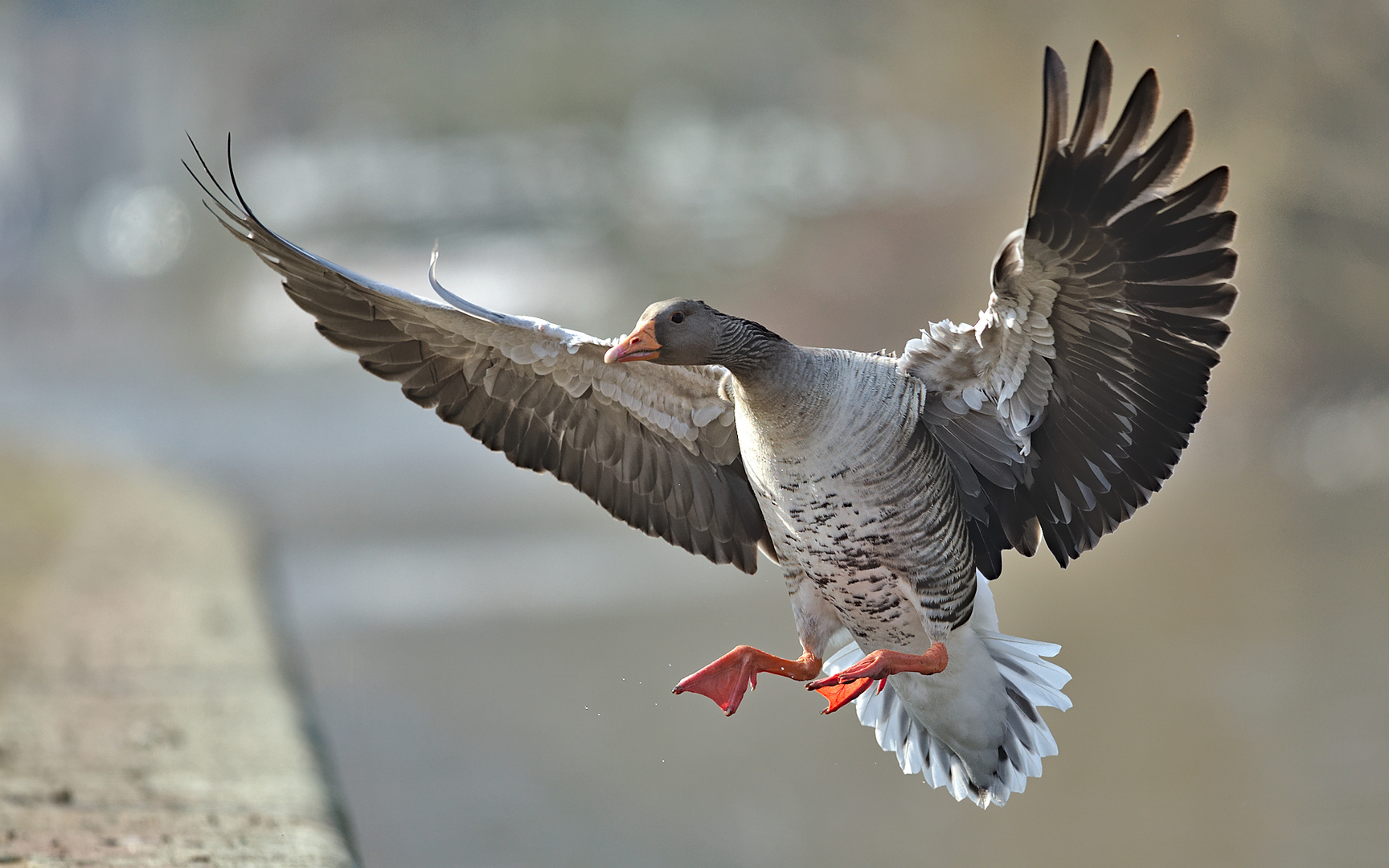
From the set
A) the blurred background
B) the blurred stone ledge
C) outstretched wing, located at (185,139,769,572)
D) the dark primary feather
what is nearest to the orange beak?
outstretched wing, located at (185,139,769,572)

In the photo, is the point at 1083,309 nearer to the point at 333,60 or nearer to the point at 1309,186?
the point at 1309,186

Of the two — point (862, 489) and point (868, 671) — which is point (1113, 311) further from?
point (868, 671)

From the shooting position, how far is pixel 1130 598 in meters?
9.13

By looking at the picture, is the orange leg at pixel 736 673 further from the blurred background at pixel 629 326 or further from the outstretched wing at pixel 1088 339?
the blurred background at pixel 629 326

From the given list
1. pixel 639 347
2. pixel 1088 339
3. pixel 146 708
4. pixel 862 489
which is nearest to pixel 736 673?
pixel 862 489

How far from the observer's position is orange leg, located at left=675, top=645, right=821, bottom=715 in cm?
375

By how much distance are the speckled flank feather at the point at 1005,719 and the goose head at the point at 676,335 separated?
4.27 ft

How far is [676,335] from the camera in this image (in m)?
3.48

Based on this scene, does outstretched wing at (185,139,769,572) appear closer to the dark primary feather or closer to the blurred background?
the dark primary feather

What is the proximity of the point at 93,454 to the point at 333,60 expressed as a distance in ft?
61.7

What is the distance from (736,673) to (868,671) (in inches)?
23.2

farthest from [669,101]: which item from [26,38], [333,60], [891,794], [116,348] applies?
[891,794]

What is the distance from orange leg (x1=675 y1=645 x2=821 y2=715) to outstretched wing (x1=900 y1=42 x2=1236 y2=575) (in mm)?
732

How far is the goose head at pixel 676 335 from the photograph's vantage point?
3.46 m
